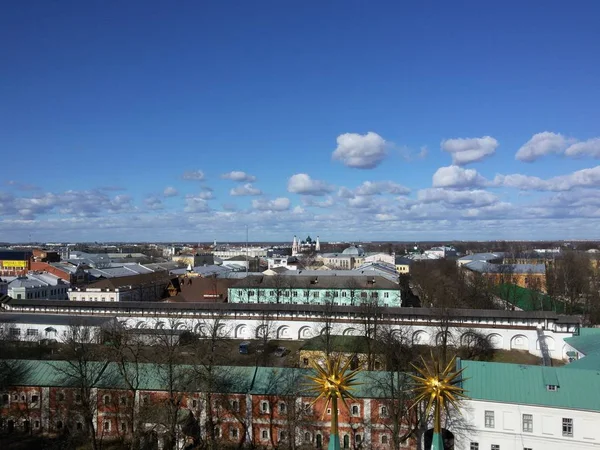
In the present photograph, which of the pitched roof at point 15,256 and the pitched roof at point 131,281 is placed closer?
the pitched roof at point 131,281

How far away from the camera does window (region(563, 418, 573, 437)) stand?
20.5m

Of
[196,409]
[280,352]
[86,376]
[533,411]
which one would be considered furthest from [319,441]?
[280,352]

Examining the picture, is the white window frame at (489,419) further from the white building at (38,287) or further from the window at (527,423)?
the white building at (38,287)

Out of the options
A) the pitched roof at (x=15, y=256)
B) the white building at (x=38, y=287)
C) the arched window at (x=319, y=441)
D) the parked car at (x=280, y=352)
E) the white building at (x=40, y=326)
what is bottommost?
the arched window at (x=319, y=441)

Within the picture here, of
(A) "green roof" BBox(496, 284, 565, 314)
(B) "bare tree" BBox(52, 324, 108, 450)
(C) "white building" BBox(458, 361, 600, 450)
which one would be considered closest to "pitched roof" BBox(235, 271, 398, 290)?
(A) "green roof" BBox(496, 284, 565, 314)

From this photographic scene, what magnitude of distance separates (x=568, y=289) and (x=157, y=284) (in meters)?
51.0

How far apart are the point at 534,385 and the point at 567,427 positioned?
1968 mm

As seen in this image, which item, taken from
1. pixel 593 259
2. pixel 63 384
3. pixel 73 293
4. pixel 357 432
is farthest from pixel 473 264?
pixel 63 384

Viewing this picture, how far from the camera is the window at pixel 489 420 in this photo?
21.5 m

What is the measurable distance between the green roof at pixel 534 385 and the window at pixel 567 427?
61 cm

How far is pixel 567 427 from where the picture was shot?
2056cm

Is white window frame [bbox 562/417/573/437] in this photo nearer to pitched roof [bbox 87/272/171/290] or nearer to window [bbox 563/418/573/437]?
window [bbox 563/418/573/437]

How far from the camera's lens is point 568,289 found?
188ft

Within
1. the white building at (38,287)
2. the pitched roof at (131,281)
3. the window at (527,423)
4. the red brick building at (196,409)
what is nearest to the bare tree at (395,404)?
the red brick building at (196,409)
